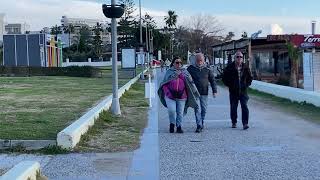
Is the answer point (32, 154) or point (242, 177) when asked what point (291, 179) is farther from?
point (32, 154)

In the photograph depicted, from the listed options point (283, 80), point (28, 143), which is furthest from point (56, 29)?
point (28, 143)

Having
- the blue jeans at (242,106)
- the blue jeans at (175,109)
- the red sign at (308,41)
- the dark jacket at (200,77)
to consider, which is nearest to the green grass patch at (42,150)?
the blue jeans at (175,109)

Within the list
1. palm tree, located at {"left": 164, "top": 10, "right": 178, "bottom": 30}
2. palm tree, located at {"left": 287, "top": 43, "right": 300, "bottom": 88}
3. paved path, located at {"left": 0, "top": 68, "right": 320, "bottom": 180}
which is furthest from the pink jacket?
palm tree, located at {"left": 164, "top": 10, "right": 178, "bottom": 30}

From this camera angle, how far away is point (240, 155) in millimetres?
9633

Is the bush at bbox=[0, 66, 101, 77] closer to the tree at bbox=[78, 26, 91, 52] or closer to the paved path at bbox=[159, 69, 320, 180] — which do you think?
the paved path at bbox=[159, 69, 320, 180]

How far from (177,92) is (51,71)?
36.5 metres

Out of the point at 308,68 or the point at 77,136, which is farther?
the point at 308,68

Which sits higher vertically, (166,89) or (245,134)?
(166,89)

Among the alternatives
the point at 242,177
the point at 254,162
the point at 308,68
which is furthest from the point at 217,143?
the point at 308,68

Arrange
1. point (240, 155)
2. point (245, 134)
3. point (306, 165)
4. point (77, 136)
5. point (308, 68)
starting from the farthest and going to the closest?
1. point (308, 68)
2. point (245, 134)
3. point (77, 136)
4. point (240, 155)
5. point (306, 165)

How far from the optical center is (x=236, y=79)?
520 inches

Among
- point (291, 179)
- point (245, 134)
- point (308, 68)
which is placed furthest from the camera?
point (308, 68)

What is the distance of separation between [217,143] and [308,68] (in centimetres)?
1563

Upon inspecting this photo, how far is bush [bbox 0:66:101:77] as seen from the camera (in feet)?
152
